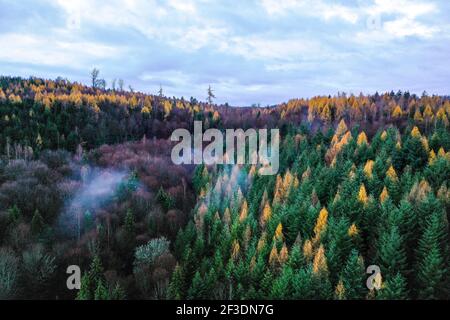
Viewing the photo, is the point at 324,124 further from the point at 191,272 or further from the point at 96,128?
the point at 191,272

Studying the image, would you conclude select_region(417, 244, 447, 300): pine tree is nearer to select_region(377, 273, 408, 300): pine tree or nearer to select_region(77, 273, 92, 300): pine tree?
select_region(377, 273, 408, 300): pine tree

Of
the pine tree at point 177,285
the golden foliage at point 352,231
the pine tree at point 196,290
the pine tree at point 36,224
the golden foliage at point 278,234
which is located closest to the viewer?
the pine tree at point 196,290

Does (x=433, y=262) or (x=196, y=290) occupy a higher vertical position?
(x=433, y=262)

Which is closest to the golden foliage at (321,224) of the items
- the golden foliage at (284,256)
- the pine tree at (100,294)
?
the golden foliage at (284,256)

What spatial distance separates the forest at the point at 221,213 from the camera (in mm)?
50594

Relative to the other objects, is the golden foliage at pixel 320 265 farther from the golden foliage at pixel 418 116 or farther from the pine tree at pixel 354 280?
the golden foliage at pixel 418 116

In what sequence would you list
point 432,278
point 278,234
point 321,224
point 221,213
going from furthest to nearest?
point 221,213
point 278,234
point 321,224
point 432,278

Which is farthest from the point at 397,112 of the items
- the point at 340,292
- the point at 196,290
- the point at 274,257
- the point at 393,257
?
the point at 196,290

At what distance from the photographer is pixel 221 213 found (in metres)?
75.8

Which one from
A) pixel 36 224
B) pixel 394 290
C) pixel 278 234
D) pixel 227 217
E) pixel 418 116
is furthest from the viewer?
pixel 418 116

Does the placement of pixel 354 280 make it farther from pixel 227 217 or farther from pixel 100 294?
pixel 100 294

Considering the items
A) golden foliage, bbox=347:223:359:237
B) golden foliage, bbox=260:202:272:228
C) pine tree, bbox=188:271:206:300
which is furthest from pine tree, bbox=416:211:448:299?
pine tree, bbox=188:271:206:300

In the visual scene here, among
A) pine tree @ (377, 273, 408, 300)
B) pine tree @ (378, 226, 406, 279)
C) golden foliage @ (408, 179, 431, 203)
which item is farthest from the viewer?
golden foliage @ (408, 179, 431, 203)

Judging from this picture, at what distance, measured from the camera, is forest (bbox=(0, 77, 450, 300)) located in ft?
166
